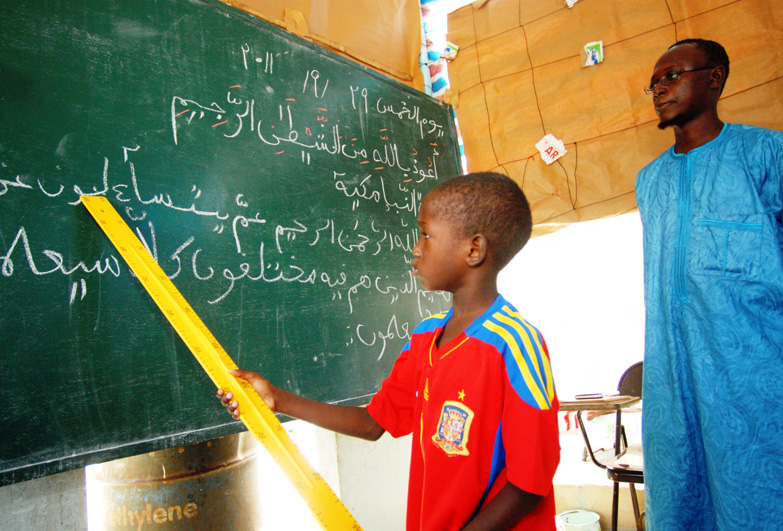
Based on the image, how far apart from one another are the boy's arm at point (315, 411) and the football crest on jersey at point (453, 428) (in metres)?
0.28

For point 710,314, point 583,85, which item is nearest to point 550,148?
point 583,85

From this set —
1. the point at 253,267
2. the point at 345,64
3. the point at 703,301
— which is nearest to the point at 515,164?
the point at 345,64

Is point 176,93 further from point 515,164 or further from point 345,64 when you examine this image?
point 515,164

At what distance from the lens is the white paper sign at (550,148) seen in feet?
9.36

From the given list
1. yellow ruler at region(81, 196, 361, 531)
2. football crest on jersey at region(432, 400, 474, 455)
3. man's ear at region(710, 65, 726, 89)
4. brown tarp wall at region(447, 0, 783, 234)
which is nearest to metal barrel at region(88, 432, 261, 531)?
yellow ruler at region(81, 196, 361, 531)

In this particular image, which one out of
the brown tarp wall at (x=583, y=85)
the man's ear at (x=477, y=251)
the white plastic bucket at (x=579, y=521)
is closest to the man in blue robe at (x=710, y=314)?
the man's ear at (x=477, y=251)

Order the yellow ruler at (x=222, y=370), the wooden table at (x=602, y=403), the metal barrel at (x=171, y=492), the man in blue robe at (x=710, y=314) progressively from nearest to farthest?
the yellow ruler at (x=222, y=370), the man in blue robe at (x=710, y=314), the metal barrel at (x=171, y=492), the wooden table at (x=602, y=403)

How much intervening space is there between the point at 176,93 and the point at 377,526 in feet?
6.85

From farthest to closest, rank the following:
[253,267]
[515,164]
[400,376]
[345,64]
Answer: [515,164] → [345,64] → [253,267] → [400,376]

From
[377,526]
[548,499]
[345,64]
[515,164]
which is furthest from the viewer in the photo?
[515,164]

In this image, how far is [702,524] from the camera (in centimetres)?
145

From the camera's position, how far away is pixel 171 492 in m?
1.45

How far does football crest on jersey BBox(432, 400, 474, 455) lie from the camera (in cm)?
96

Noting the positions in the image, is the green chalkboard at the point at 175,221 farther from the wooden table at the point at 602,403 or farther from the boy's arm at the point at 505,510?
the wooden table at the point at 602,403
